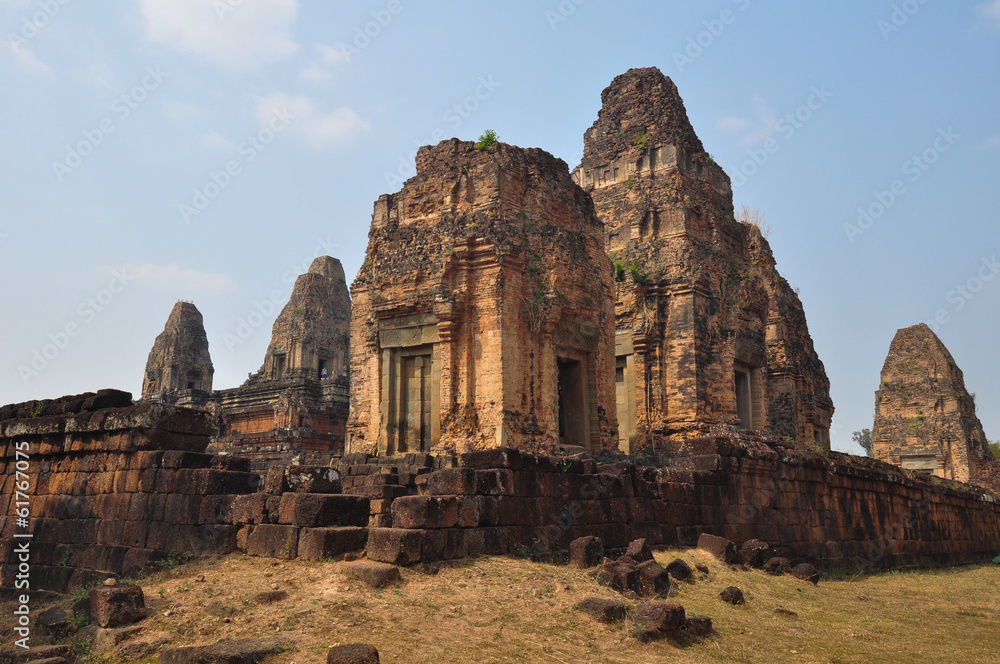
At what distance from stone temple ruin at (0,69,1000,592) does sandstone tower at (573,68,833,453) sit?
6cm

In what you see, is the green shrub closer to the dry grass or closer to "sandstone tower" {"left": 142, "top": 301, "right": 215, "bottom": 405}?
the dry grass

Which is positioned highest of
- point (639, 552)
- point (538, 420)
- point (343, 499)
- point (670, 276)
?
point (670, 276)

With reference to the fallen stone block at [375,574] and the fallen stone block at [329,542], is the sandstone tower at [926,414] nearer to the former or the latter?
the fallen stone block at [329,542]

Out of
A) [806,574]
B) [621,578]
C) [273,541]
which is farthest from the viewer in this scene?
[806,574]

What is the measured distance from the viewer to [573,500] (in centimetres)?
994

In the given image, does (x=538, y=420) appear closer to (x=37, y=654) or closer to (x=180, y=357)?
(x=37, y=654)

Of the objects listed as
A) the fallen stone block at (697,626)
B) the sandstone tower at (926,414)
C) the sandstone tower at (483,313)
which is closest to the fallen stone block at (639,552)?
the fallen stone block at (697,626)

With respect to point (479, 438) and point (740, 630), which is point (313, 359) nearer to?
point (479, 438)

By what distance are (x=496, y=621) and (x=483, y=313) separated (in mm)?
8370

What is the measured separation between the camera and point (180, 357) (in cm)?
4100

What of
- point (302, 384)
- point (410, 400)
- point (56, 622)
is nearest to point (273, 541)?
point (56, 622)

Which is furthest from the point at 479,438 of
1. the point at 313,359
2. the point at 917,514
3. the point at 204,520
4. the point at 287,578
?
the point at 313,359

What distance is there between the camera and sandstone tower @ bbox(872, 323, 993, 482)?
3081 centimetres

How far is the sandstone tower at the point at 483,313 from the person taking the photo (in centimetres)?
1438
